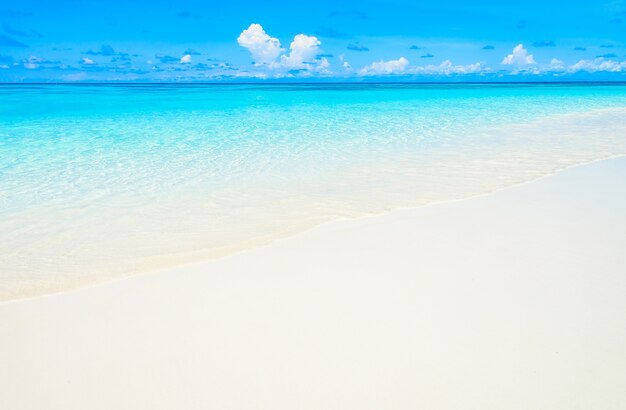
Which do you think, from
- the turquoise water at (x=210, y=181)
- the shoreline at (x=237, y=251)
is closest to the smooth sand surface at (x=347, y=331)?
the shoreline at (x=237, y=251)

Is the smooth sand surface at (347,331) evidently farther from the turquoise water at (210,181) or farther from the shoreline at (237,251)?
the turquoise water at (210,181)

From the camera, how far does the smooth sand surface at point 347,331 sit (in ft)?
6.31

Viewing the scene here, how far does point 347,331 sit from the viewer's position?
7.69ft

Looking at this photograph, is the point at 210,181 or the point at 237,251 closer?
the point at 237,251

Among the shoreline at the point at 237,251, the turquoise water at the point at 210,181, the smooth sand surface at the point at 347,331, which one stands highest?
the smooth sand surface at the point at 347,331

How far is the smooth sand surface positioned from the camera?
1.92 m

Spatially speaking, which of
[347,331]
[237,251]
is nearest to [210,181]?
[237,251]

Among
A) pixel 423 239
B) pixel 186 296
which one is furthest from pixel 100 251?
pixel 423 239

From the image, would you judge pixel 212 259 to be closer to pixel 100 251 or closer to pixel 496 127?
pixel 100 251

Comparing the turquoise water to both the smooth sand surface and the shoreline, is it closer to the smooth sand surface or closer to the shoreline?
the shoreline

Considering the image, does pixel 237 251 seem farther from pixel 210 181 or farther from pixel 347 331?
pixel 210 181

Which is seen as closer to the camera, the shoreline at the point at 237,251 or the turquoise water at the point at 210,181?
the shoreline at the point at 237,251

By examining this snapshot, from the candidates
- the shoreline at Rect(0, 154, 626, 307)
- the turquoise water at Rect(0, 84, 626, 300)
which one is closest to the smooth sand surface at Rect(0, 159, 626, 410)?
the shoreline at Rect(0, 154, 626, 307)

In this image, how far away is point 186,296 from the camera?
2.74 meters
